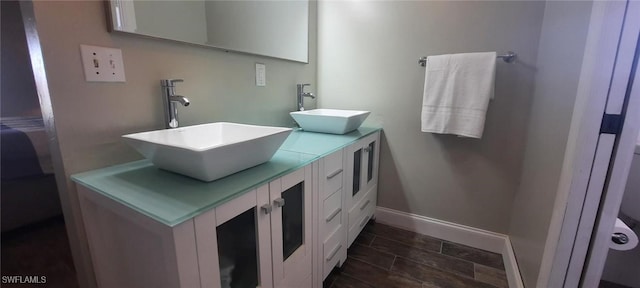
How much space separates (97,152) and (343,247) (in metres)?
1.22

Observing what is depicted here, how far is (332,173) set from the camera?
4.15 ft

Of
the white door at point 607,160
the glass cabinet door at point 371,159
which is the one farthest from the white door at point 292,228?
the white door at point 607,160

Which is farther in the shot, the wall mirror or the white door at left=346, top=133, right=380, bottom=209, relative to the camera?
the white door at left=346, top=133, right=380, bottom=209

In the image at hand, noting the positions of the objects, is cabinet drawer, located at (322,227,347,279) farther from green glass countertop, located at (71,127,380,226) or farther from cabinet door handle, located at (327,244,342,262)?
green glass countertop, located at (71,127,380,226)

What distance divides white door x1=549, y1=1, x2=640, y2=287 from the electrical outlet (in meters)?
1.54

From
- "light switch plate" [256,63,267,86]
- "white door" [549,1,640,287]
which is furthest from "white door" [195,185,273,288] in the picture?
"white door" [549,1,640,287]

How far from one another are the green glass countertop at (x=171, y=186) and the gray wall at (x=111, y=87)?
0.10 m

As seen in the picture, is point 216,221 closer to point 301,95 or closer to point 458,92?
point 301,95

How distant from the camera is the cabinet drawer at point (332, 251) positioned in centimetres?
129

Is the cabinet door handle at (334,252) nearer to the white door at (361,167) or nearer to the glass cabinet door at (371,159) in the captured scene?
the white door at (361,167)

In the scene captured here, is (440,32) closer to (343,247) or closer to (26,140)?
(343,247)

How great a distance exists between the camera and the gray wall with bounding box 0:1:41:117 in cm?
196

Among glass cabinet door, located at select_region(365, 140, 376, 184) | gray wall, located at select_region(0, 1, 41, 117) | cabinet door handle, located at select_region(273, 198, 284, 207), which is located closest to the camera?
cabinet door handle, located at select_region(273, 198, 284, 207)

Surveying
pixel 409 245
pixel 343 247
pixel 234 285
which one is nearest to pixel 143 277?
pixel 234 285
